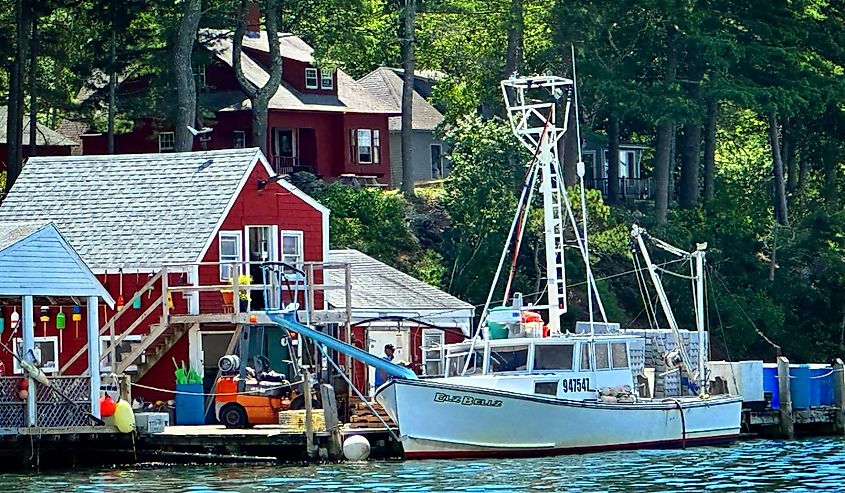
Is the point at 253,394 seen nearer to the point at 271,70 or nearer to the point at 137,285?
the point at 137,285

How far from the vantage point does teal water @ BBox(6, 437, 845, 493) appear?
3191 centimetres

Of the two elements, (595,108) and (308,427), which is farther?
(595,108)

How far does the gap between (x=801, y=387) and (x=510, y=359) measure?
35.0ft

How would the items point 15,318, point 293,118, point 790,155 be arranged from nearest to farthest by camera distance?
point 15,318 → point 293,118 → point 790,155

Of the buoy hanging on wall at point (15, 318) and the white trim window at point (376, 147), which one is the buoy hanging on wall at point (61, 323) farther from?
the white trim window at point (376, 147)

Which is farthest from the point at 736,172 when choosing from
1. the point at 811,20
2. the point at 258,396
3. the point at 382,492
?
the point at 382,492

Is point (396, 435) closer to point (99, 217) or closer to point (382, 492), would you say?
point (382, 492)

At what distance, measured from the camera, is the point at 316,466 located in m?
35.6

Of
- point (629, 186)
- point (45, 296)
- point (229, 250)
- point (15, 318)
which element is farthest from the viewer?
point (629, 186)

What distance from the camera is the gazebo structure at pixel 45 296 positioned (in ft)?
116

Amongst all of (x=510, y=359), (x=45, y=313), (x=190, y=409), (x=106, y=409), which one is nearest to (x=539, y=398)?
(x=510, y=359)

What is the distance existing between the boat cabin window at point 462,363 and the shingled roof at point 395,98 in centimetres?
3931

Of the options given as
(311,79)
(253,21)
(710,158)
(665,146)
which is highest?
(253,21)

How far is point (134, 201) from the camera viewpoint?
44938mm
